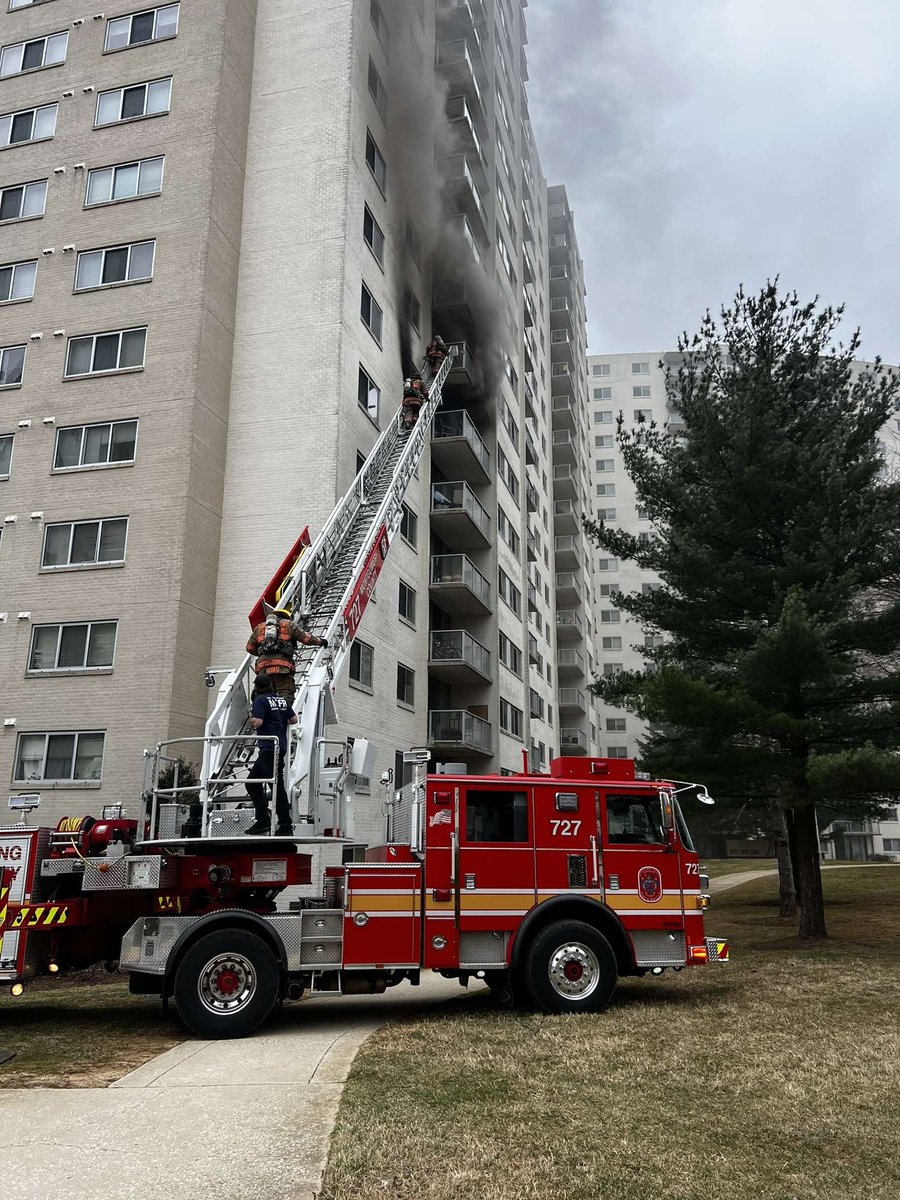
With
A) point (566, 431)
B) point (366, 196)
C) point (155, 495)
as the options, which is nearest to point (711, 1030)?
point (155, 495)

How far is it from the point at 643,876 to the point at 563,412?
155 ft

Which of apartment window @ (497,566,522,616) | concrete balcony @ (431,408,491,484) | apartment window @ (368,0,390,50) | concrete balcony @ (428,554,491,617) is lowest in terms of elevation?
concrete balcony @ (428,554,491,617)

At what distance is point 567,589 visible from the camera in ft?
172

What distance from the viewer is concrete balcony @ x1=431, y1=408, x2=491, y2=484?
89.8 feet

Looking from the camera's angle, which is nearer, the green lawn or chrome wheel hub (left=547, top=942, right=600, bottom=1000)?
the green lawn

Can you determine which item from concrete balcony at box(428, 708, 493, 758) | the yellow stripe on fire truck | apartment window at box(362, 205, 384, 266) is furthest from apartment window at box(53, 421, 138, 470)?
the yellow stripe on fire truck

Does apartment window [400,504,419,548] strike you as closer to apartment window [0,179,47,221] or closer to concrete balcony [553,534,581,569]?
apartment window [0,179,47,221]

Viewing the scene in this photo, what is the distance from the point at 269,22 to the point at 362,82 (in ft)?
10.8

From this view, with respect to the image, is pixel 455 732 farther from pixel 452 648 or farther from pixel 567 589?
pixel 567 589

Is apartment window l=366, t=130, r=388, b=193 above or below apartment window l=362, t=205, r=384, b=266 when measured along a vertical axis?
above

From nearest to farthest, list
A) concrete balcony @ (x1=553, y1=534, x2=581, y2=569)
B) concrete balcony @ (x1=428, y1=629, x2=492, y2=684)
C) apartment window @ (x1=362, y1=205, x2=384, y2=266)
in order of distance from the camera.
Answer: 1. apartment window @ (x1=362, y1=205, x2=384, y2=266)
2. concrete balcony @ (x1=428, y1=629, x2=492, y2=684)
3. concrete balcony @ (x1=553, y1=534, x2=581, y2=569)

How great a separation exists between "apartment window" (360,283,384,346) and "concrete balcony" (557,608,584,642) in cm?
2945

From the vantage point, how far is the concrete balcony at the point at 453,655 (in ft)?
86.0

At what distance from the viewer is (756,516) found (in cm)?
1653
